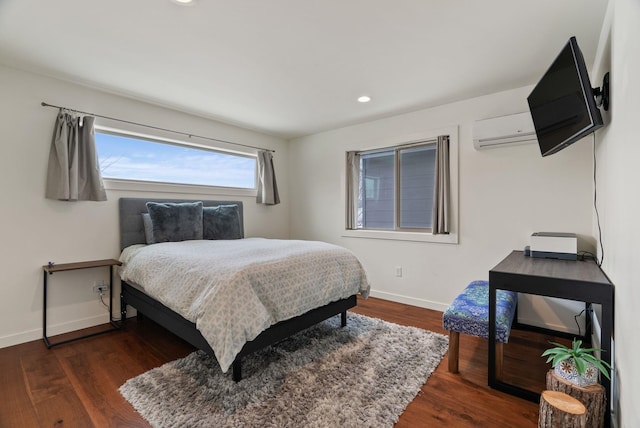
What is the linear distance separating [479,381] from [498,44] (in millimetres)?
2397

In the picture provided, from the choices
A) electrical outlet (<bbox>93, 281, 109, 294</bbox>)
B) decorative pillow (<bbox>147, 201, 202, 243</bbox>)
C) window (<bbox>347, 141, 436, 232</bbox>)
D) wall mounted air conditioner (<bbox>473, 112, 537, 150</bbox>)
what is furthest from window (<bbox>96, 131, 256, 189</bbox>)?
wall mounted air conditioner (<bbox>473, 112, 537, 150</bbox>)

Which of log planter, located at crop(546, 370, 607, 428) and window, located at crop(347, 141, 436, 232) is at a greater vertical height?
window, located at crop(347, 141, 436, 232)

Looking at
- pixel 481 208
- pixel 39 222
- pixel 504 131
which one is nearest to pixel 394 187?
pixel 481 208

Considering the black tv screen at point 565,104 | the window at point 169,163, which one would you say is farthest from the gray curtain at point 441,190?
the window at point 169,163

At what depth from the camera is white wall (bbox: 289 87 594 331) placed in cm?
266

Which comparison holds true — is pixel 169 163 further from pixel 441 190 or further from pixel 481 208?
pixel 481 208

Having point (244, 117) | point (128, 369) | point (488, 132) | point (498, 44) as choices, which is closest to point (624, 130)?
point (498, 44)

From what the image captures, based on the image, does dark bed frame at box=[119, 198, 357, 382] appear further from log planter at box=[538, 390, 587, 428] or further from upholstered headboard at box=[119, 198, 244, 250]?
log planter at box=[538, 390, 587, 428]

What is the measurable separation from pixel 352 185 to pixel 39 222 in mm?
3435

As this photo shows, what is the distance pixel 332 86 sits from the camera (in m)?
2.91

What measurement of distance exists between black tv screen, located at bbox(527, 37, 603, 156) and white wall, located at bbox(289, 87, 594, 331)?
2.15 feet

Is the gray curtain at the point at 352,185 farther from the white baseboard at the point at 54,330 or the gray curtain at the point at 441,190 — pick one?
the white baseboard at the point at 54,330

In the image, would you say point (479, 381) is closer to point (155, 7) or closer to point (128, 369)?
point (128, 369)

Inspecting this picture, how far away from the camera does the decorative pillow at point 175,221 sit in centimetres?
312
